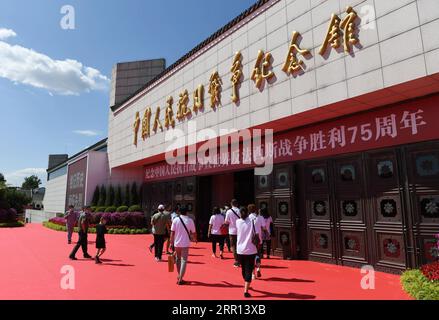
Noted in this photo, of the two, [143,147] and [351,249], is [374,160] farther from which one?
[143,147]

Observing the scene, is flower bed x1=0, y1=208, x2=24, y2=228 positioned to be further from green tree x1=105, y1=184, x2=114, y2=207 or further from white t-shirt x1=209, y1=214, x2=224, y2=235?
white t-shirt x1=209, y1=214, x2=224, y2=235

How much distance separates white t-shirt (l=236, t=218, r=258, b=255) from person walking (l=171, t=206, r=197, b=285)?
126 centimetres

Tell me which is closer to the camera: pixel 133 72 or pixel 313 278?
pixel 313 278

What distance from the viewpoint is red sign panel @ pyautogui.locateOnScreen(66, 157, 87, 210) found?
2361 cm

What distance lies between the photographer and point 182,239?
22.6 ft

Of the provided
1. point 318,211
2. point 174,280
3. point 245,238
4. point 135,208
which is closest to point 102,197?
point 135,208

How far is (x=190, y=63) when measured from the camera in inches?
572

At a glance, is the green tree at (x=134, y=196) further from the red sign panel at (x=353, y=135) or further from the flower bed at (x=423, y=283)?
the flower bed at (x=423, y=283)

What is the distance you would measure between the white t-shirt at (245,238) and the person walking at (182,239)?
1258 millimetres

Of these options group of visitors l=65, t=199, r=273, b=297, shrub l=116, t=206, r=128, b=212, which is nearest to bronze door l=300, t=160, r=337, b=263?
group of visitors l=65, t=199, r=273, b=297

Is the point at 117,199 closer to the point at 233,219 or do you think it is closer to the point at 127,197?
the point at 127,197

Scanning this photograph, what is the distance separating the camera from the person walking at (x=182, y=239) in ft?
22.6

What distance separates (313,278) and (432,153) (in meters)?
4.12
